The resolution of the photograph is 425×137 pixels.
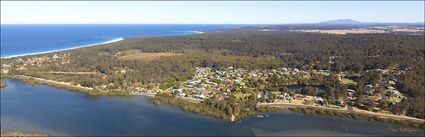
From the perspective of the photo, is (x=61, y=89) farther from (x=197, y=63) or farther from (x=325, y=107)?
(x=325, y=107)

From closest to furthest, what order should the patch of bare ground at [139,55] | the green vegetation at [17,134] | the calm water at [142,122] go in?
the green vegetation at [17,134] → the calm water at [142,122] → the patch of bare ground at [139,55]

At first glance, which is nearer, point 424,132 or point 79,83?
point 424,132

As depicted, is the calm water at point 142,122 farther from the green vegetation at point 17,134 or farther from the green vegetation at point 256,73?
the green vegetation at point 256,73

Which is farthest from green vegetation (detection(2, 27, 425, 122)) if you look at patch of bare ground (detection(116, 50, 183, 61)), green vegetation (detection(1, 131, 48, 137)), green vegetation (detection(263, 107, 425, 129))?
green vegetation (detection(1, 131, 48, 137))

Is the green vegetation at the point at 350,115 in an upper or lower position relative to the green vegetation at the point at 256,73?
lower

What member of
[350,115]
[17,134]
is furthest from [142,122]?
[350,115]

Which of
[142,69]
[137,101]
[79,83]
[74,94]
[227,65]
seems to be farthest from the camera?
[227,65]

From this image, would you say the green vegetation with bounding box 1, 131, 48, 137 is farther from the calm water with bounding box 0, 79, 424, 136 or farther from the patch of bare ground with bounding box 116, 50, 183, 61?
the patch of bare ground with bounding box 116, 50, 183, 61

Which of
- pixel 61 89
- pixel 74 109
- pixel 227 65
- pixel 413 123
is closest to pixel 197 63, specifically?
pixel 227 65

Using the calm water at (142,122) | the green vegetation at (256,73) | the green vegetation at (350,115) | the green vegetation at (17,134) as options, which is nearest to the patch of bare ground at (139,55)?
the green vegetation at (256,73)
